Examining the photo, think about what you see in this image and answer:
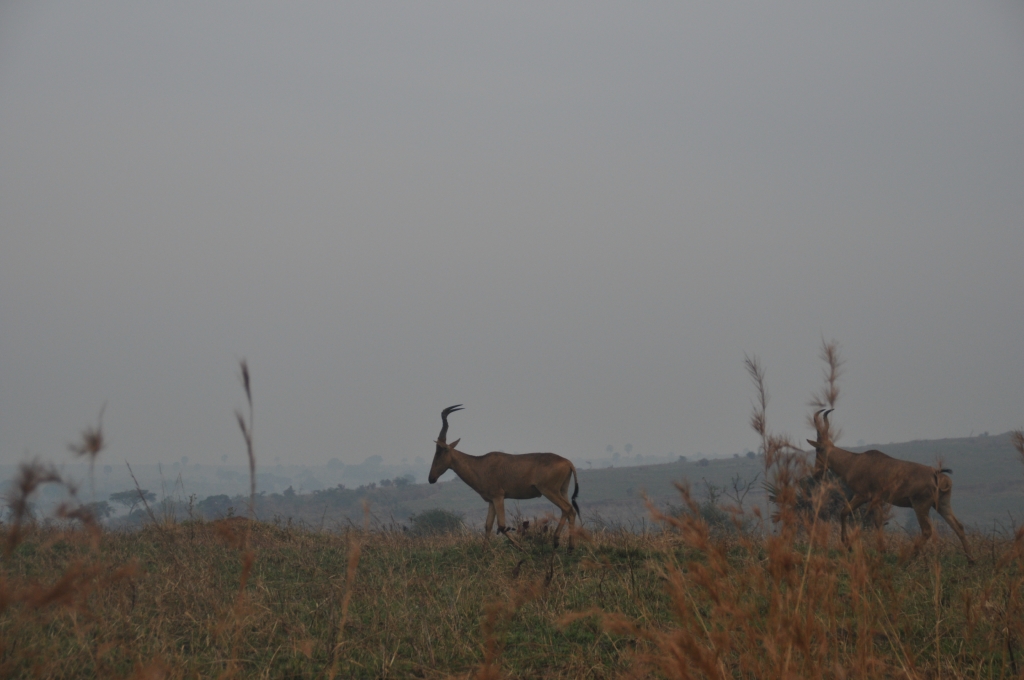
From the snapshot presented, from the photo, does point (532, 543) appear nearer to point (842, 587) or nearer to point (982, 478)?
point (842, 587)

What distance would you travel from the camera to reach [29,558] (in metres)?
8.84

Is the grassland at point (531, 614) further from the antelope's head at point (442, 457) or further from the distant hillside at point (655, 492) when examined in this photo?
the distant hillside at point (655, 492)

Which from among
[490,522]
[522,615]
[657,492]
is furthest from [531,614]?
[657,492]

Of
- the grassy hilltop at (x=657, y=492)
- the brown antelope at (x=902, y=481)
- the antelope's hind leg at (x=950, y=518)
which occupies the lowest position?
the grassy hilltop at (x=657, y=492)

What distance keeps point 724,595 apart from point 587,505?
268 feet

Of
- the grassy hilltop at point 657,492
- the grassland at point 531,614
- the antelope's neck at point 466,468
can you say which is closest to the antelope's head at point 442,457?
the antelope's neck at point 466,468

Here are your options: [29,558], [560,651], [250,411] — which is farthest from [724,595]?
[29,558]

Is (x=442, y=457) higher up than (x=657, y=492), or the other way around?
(x=442, y=457)

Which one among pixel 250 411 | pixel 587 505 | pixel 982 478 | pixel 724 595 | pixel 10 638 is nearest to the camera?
pixel 250 411

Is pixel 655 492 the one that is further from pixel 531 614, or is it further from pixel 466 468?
pixel 531 614

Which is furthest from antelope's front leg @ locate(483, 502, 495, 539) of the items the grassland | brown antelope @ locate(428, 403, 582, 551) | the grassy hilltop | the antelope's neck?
the grassy hilltop

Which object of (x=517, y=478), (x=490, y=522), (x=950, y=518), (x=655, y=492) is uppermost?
(x=517, y=478)

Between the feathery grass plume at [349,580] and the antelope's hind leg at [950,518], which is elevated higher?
the feathery grass plume at [349,580]

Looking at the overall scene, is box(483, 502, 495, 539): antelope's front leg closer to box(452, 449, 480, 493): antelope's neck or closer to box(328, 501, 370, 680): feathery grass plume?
box(452, 449, 480, 493): antelope's neck
